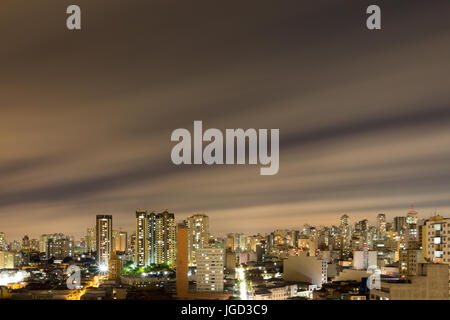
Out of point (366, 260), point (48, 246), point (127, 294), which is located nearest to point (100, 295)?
point (127, 294)

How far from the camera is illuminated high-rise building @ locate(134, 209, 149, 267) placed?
22.6 metres

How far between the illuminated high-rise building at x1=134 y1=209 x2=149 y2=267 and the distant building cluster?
0.18 feet

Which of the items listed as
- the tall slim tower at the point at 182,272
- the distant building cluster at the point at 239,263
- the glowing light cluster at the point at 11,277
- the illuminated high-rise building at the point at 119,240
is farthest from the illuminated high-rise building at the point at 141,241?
the tall slim tower at the point at 182,272

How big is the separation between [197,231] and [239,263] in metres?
3.14

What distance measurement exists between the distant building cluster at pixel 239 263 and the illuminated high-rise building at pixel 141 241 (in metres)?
0.05

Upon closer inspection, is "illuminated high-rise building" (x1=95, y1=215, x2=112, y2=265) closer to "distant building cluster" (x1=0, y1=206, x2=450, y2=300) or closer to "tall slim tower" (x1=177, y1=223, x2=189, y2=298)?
"distant building cluster" (x1=0, y1=206, x2=450, y2=300)

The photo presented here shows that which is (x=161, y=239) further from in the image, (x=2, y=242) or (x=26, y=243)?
(x=26, y=243)

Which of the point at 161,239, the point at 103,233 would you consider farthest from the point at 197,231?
the point at 103,233

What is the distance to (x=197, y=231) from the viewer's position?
2295 cm

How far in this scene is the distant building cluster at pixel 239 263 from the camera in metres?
8.37

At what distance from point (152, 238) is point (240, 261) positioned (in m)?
5.24
